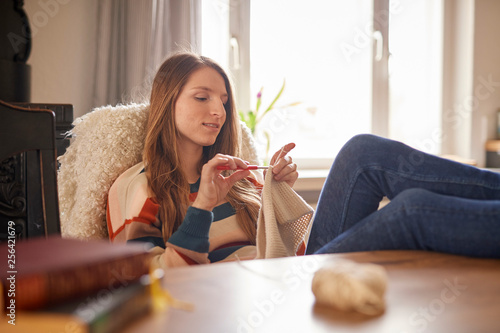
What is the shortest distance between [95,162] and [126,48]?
1024 millimetres

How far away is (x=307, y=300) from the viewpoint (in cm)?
57

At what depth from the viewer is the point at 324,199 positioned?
44.9 inches

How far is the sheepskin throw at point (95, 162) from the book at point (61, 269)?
0.81m

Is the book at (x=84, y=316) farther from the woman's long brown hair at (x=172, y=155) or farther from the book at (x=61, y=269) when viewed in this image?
the woman's long brown hair at (x=172, y=155)

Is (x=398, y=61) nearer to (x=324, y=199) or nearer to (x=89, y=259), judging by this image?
(x=324, y=199)

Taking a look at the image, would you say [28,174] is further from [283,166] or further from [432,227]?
[432,227]

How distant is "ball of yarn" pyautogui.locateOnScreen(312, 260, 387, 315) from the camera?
519 millimetres

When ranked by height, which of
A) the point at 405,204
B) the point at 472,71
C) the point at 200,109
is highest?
the point at 472,71

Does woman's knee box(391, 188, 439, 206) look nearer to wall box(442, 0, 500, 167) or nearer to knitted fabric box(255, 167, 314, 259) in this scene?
knitted fabric box(255, 167, 314, 259)

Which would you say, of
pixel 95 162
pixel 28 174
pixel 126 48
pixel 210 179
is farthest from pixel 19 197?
pixel 126 48

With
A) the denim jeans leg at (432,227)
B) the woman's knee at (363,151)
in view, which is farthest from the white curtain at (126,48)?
the denim jeans leg at (432,227)

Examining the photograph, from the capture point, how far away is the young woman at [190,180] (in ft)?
3.78

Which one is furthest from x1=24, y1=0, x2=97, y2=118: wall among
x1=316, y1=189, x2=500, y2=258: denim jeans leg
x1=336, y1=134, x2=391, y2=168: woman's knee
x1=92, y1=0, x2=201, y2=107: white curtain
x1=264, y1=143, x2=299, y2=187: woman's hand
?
x1=316, y1=189, x2=500, y2=258: denim jeans leg

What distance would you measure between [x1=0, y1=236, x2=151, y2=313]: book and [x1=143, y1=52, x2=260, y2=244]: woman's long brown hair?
761 mm
